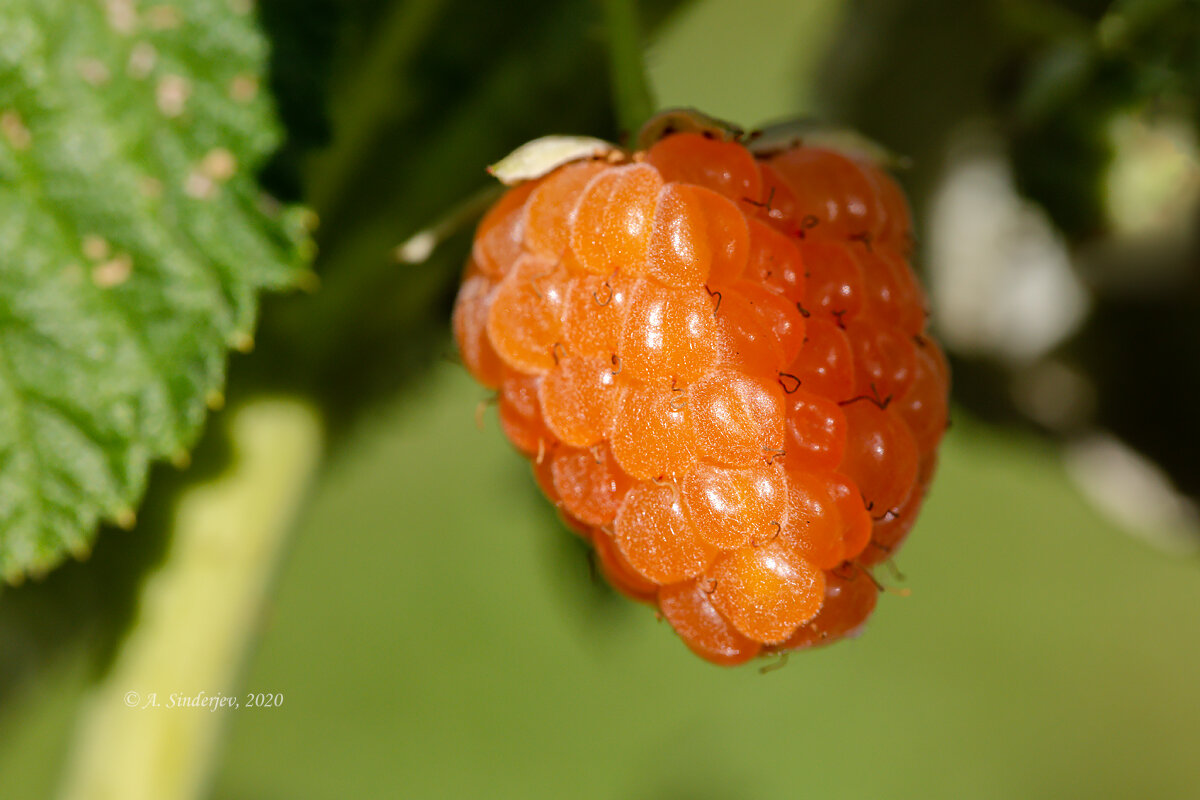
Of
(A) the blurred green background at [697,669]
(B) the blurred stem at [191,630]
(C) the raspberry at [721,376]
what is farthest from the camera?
(A) the blurred green background at [697,669]

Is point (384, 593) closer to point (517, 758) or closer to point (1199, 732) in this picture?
point (517, 758)

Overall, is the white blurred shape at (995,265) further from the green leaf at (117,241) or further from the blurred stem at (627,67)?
the green leaf at (117,241)

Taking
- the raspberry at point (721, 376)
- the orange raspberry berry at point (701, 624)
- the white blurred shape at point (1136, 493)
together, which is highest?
the raspberry at point (721, 376)

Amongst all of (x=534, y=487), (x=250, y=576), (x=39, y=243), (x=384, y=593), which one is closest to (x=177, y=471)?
(x=250, y=576)

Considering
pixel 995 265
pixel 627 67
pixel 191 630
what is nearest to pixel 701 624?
pixel 627 67

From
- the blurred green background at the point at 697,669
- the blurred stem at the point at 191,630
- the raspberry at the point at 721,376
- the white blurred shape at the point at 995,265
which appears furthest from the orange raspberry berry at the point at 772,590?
the blurred green background at the point at 697,669

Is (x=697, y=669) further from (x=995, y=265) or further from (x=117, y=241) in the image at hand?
(x=117, y=241)

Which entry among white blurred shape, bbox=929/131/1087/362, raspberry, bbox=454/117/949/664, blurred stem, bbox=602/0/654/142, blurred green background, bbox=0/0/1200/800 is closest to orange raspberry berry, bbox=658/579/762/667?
raspberry, bbox=454/117/949/664
